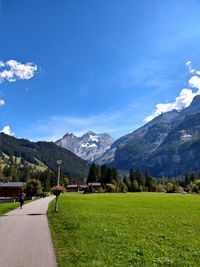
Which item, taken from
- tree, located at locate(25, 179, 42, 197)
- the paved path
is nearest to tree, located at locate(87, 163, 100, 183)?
tree, located at locate(25, 179, 42, 197)

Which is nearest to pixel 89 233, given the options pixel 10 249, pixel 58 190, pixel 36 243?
pixel 36 243

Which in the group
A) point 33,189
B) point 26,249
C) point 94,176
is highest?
point 94,176

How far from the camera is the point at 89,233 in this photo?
22.3 m

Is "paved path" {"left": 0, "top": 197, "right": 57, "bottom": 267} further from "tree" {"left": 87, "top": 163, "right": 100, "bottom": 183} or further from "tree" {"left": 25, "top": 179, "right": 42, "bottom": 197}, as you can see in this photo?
"tree" {"left": 87, "top": 163, "right": 100, "bottom": 183}

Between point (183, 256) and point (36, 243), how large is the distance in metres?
7.61

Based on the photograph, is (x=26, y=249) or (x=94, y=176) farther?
(x=94, y=176)

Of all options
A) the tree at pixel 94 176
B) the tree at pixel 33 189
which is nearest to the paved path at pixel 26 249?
the tree at pixel 33 189

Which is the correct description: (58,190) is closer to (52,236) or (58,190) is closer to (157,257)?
(52,236)

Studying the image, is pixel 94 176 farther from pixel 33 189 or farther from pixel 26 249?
pixel 26 249

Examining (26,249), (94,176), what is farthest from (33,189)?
(26,249)

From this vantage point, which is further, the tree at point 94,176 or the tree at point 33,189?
the tree at point 94,176

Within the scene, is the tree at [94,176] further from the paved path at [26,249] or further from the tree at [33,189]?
the paved path at [26,249]

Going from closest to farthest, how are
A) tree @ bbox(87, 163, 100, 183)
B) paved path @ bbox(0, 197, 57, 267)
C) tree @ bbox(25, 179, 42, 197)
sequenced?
paved path @ bbox(0, 197, 57, 267), tree @ bbox(25, 179, 42, 197), tree @ bbox(87, 163, 100, 183)

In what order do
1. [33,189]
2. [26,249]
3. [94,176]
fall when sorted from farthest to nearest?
[94,176]
[33,189]
[26,249]
